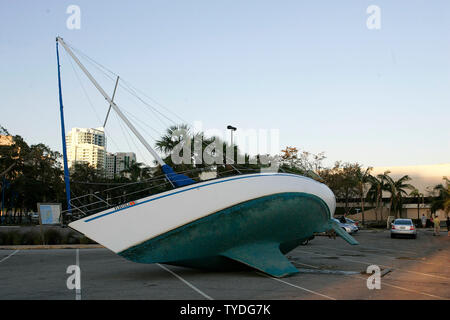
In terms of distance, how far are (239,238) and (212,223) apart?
0.92 metres

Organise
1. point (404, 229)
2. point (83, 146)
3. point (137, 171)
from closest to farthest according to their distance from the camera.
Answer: point (404, 229) < point (137, 171) < point (83, 146)

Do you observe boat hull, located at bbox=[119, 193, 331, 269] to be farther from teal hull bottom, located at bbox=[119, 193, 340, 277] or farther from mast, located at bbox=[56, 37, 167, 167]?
mast, located at bbox=[56, 37, 167, 167]

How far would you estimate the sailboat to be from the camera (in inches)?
407

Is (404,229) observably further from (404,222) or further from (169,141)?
(169,141)

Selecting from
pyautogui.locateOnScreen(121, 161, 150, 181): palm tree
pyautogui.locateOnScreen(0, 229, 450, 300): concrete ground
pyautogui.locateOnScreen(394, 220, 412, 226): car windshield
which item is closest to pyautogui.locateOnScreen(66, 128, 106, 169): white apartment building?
pyautogui.locateOnScreen(121, 161, 150, 181): palm tree

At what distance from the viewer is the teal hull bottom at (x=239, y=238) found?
10.5 meters

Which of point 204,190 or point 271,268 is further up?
point 204,190

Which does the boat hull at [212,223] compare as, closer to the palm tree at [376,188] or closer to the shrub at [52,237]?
the shrub at [52,237]

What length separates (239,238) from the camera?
11.0m

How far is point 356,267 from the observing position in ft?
43.1

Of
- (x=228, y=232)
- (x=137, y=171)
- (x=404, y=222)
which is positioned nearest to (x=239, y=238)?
(x=228, y=232)
